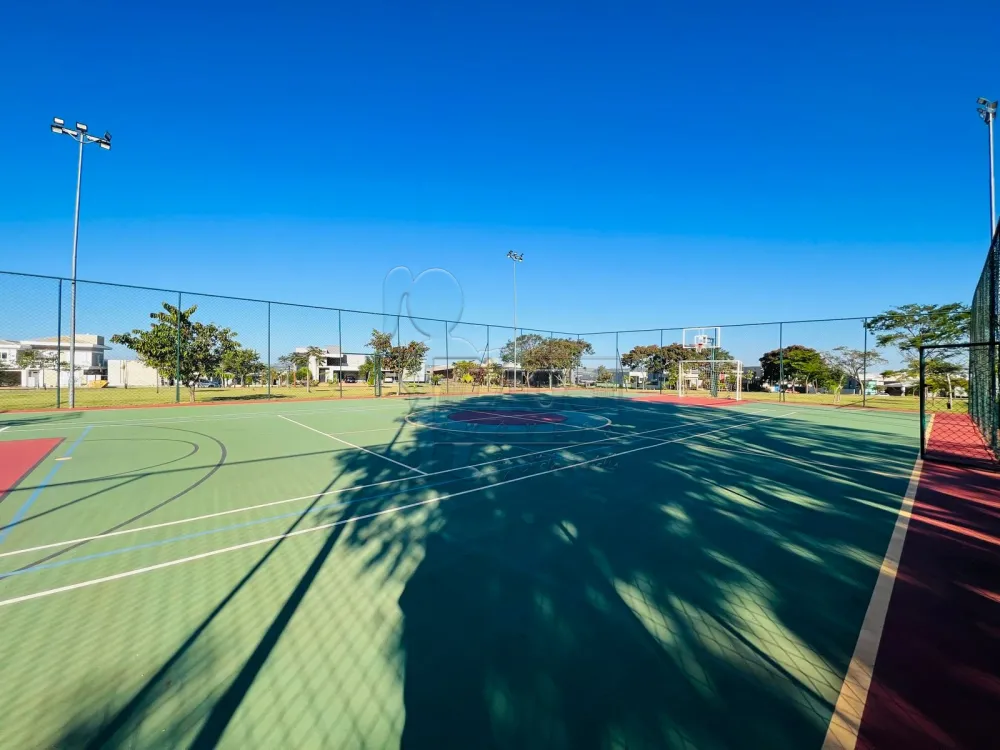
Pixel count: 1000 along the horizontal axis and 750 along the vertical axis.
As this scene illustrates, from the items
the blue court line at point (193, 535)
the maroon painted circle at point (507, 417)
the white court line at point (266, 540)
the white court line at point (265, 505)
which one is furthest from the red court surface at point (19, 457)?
the maroon painted circle at point (507, 417)

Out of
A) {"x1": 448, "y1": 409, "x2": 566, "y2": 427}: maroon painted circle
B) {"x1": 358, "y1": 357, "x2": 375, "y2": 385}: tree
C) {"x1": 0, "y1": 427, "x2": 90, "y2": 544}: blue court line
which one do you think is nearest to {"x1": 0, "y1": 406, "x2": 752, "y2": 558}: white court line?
{"x1": 0, "y1": 427, "x2": 90, "y2": 544}: blue court line

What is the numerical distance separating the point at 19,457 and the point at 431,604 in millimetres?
10534

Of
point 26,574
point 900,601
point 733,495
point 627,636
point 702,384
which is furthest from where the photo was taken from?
point 702,384

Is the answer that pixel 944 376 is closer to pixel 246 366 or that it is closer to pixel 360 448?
pixel 360 448

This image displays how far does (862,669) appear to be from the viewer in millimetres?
2539

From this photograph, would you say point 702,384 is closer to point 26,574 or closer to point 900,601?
point 900,601

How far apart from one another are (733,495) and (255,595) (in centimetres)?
Result: 620

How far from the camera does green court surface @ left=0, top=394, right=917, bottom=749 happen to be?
7.10 feet

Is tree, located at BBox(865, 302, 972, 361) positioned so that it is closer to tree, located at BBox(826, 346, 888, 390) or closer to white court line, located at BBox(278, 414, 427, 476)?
tree, located at BBox(826, 346, 888, 390)

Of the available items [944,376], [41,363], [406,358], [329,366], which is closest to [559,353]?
[406,358]

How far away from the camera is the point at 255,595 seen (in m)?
3.34

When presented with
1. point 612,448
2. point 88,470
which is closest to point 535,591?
point 612,448

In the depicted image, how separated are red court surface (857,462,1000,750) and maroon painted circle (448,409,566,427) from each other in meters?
10.1

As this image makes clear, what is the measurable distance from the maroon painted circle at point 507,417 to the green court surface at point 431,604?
22.8 ft
